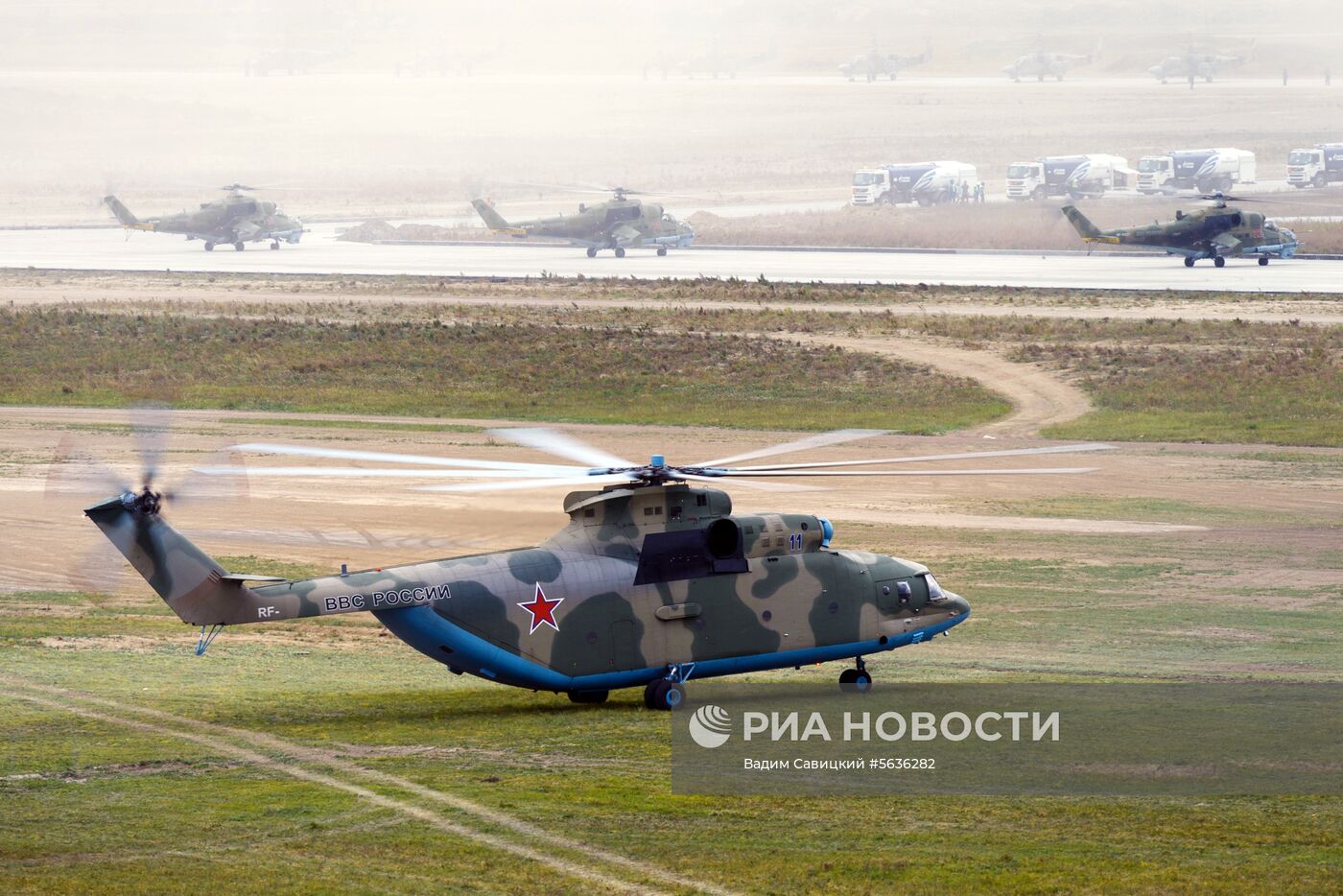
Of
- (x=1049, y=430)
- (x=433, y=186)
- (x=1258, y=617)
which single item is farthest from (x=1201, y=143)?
(x=1258, y=617)

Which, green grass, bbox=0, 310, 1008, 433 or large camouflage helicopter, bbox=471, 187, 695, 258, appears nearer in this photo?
green grass, bbox=0, 310, 1008, 433

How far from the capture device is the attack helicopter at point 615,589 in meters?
18.9

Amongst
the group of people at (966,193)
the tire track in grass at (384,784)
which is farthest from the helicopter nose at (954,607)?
the group of people at (966,193)

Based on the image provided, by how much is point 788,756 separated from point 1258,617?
40.8ft

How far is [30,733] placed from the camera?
61.9 ft

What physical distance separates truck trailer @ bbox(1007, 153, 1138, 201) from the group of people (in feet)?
9.69

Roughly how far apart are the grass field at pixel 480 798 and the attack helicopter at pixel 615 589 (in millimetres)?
907

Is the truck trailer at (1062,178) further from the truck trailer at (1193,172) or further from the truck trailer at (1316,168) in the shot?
the truck trailer at (1316,168)

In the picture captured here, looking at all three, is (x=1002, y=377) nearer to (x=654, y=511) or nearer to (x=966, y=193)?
(x=654, y=511)

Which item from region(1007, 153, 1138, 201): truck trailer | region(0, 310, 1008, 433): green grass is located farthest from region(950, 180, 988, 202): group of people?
region(0, 310, 1008, 433): green grass

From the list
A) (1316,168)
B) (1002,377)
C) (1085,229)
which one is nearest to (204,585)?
(1002,377)

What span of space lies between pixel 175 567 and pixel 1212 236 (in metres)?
75.6

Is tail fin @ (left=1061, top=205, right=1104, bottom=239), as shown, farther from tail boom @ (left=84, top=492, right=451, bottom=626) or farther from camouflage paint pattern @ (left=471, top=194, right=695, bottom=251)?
tail boom @ (left=84, top=492, right=451, bottom=626)

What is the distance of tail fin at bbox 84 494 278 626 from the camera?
18703 mm
